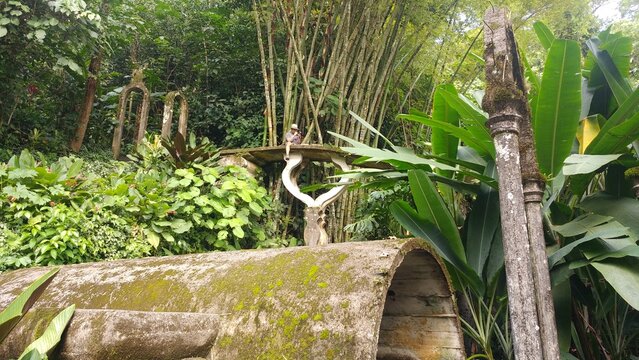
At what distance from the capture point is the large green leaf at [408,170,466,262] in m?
1.79

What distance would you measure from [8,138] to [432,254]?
218 inches

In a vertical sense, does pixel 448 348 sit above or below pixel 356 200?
below

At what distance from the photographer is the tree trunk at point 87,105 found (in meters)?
5.66

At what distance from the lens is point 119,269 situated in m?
1.52

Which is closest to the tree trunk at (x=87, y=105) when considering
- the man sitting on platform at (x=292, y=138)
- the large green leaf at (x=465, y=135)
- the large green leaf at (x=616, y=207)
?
the man sitting on platform at (x=292, y=138)

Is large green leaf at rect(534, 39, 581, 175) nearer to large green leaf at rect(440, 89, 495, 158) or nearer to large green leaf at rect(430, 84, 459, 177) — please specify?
large green leaf at rect(440, 89, 495, 158)

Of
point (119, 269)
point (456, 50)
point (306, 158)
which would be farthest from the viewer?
point (456, 50)

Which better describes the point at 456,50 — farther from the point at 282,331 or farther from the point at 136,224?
the point at 282,331

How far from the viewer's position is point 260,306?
1.08m

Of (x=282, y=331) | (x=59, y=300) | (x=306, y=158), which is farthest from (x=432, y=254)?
(x=306, y=158)

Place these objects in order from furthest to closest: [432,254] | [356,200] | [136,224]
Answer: [356,200] < [136,224] < [432,254]

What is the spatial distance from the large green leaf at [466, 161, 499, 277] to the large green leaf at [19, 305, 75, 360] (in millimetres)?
1488

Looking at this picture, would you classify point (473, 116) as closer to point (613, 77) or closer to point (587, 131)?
point (587, 131)

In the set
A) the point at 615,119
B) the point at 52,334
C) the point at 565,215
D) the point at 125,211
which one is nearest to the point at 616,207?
the point at 565,215
